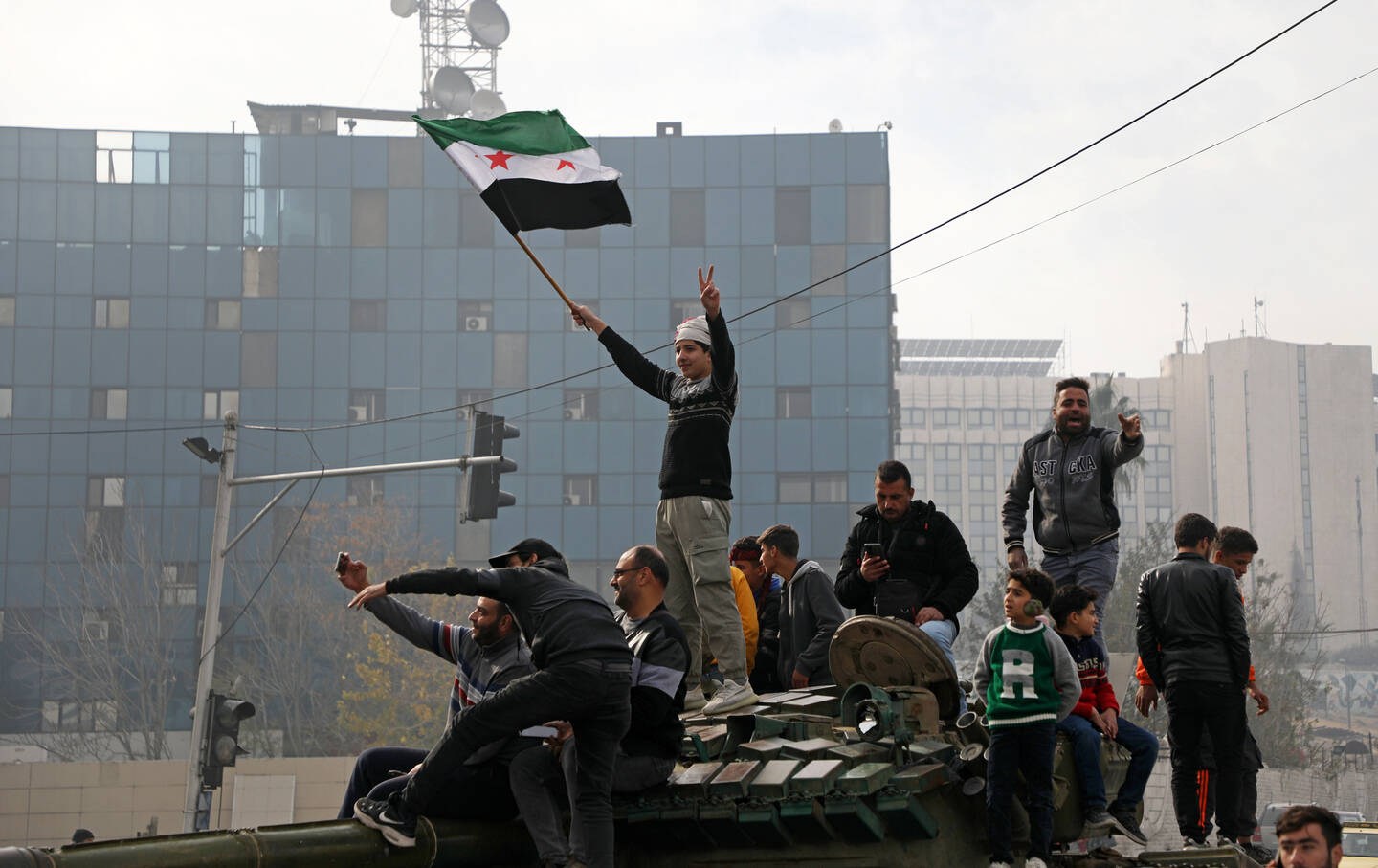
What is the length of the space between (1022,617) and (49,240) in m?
65.0

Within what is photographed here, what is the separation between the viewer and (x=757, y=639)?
10984 mm

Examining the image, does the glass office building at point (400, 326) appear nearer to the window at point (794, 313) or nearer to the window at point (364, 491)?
the window at point (794, 313)

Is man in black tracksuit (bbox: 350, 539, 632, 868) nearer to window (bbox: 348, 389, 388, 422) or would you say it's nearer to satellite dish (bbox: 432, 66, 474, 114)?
window (bbox: 348, 389, 388, 422)

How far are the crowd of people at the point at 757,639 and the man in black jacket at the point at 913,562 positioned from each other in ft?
0.04

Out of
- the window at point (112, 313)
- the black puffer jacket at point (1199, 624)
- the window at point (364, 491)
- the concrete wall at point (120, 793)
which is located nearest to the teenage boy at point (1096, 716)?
the black puffer jacket at point (1199, 624)

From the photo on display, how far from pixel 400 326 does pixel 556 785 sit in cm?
6108

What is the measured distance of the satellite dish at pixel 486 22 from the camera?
225 feet

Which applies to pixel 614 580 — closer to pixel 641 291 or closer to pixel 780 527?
pixel 780 527

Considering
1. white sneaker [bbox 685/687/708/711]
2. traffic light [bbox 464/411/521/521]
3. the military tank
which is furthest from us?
traffic light [bbox 464/411/521/521]

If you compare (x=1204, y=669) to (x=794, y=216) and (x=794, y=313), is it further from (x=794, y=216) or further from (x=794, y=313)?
(x=794, y=216)

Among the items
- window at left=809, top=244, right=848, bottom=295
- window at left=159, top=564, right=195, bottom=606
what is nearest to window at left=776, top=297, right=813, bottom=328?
window at left=809, top=244, right=848, bottom=295

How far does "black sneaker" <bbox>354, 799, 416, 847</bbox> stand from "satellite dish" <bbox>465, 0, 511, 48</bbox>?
63673mm

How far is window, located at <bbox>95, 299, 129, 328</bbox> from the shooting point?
6681 cm

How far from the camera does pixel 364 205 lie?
2687 inches
